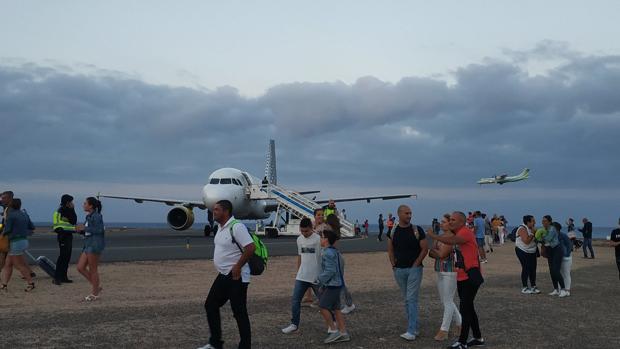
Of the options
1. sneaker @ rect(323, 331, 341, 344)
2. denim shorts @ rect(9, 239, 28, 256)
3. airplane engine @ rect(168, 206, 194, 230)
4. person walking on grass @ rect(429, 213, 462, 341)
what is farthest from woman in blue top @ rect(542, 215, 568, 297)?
airplane engine @ rect(168, 206, 194, 230)

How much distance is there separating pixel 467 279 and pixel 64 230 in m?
9.12

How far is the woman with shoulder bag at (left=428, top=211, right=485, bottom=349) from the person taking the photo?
7.15 metres

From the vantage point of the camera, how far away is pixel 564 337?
7934mm

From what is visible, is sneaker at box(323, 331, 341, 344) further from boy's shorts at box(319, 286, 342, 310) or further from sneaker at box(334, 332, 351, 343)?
boy's shorts at box(319, 286, 342, 310)

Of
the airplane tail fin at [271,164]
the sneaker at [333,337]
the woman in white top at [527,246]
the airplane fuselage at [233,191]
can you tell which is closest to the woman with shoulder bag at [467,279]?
the sneaker at [333,337]

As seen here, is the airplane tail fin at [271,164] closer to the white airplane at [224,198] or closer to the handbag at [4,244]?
the white airplane at [224,198]

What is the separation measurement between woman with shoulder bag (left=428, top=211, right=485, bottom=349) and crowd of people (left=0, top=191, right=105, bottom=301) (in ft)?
21.0

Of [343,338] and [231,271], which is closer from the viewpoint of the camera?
[231,271]

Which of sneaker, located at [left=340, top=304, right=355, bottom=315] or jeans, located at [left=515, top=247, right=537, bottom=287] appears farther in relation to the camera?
jeans, located at [left=515, top=247, right=537, bottom=287]

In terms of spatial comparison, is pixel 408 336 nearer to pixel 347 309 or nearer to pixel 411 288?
pixel 411 288

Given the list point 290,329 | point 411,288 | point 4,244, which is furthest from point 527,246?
point 4,244

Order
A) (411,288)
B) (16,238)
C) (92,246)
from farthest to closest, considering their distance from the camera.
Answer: (16,238)
(92,246)
(411,288)

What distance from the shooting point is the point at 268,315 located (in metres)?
9.30

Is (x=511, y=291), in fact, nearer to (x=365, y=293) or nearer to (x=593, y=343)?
(x=365, y=293)
